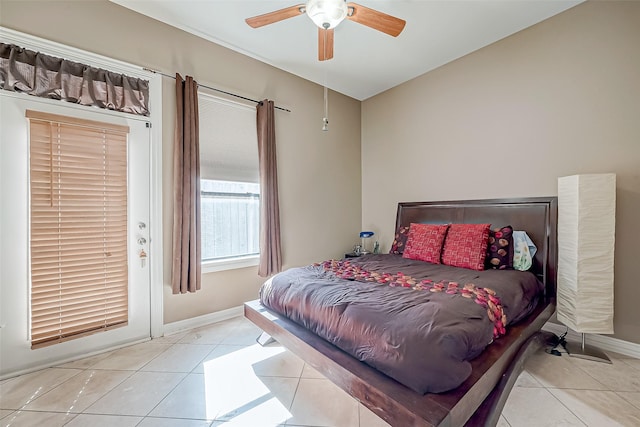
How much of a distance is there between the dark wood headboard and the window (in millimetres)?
2235

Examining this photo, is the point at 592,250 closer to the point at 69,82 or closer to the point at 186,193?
the point at 186,193

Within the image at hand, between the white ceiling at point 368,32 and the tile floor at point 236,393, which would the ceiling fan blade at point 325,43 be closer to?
the white ceiling at point 368,32

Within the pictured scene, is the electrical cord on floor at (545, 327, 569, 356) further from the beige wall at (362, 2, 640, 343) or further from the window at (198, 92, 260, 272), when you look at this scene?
the window at (198, 92, 260, 272)

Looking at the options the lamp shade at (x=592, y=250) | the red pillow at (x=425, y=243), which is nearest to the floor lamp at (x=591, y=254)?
the lamp shade at (x=592, y=250)

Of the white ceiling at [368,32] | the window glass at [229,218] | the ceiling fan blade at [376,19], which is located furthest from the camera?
the window glass at [229,218]

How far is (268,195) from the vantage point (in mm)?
3221

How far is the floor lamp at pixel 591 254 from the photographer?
6.95 ft

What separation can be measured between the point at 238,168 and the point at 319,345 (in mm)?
2172

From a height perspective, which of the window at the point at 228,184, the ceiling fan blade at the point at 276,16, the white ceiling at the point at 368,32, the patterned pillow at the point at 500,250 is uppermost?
the white ceiling at the point at 368,32

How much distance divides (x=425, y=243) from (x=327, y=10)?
2.28 m

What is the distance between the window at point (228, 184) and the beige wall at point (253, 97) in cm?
20

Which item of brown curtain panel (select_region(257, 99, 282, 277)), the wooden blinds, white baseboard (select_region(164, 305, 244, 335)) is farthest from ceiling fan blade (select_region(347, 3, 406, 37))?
white baseboard (select_region(164, 305, 244, 335))

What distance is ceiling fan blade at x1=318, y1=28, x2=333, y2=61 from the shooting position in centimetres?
211

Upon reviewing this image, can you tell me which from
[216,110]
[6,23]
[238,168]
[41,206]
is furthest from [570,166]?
[6,23]
